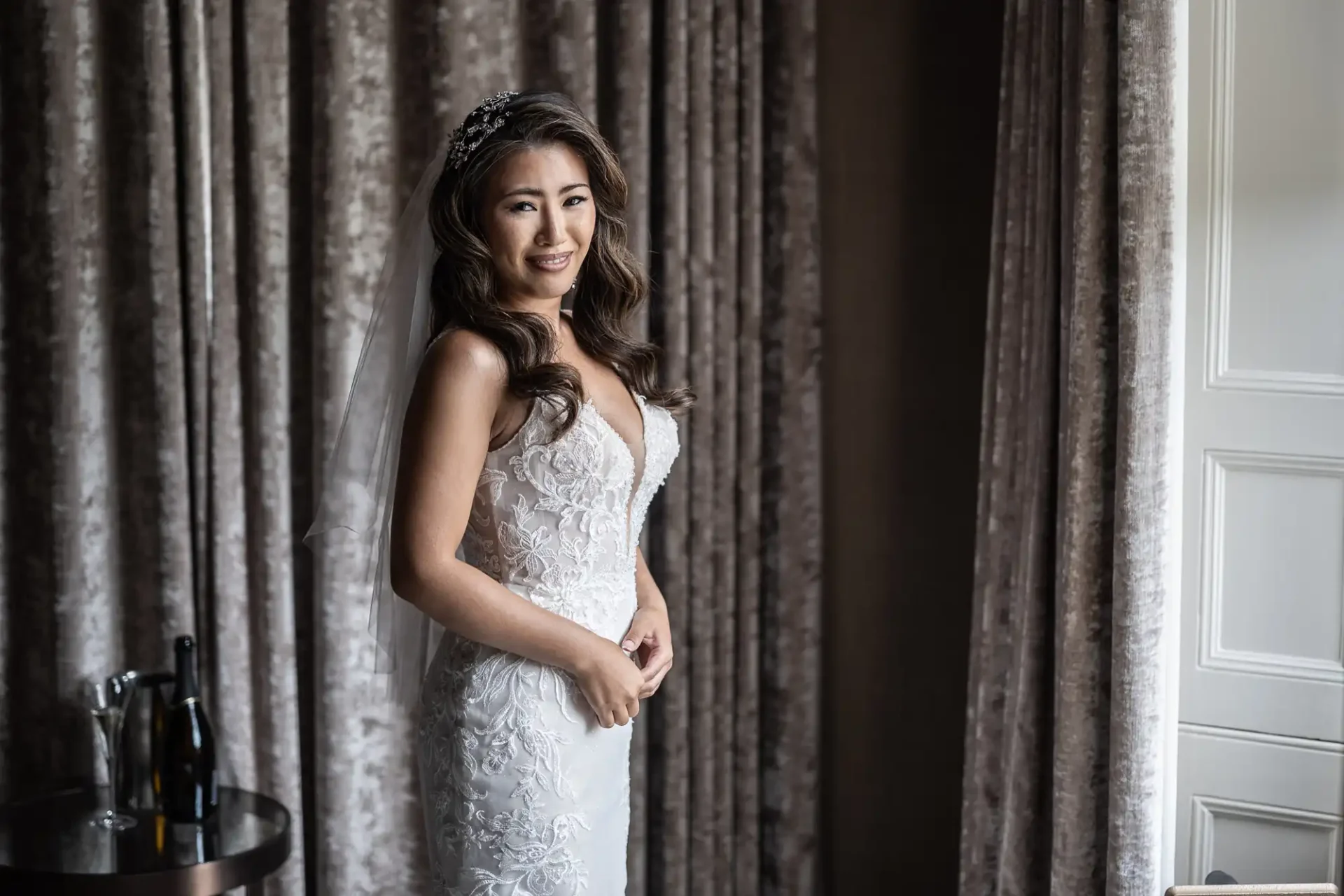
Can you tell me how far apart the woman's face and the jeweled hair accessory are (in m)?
0.05

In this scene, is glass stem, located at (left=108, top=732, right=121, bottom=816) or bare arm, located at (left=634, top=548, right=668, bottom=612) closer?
bare arm, located at (left=634, top=548, right=668, bottom=612)

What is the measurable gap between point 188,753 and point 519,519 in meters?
1.18

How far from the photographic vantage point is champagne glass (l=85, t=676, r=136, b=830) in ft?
8.95

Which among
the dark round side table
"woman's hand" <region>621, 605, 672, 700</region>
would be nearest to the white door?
"woman's hand" <region>621, 605, 672, 700</region>

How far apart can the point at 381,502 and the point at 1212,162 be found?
1.60 meters

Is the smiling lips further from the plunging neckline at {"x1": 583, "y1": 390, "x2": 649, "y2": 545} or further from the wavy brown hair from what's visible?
the plunging neckline at {"x1": 583, "y1": 390, "x2": 649, "y2": 545}

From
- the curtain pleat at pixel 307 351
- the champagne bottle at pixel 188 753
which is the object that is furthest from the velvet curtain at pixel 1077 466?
the champagne bottle at pixel 188 753

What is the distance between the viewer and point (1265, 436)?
8.46 feet

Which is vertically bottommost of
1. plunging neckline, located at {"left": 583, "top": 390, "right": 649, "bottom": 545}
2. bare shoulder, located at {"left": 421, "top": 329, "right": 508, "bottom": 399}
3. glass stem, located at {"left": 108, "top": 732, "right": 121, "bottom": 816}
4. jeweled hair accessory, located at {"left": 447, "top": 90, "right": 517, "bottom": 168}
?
glass stem, located at {"left": 108, "top": 732, "right": 121, "bottom": 816}

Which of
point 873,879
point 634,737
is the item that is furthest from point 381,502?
point 873,879

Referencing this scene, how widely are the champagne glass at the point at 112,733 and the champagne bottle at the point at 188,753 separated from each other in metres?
0.09

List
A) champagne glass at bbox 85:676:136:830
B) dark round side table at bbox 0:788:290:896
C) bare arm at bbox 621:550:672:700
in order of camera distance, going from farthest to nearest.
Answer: champagne glass at bbox 85:676:136:830
dark round side table at bbox 0:788:290:896
bare arm at bbox 621:550:672:700

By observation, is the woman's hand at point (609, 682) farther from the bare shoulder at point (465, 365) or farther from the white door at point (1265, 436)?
the white door at point (1265, 436)

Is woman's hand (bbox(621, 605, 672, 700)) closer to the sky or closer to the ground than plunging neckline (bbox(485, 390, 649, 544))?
closer to the ground
